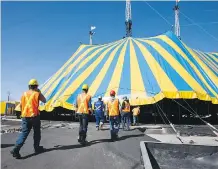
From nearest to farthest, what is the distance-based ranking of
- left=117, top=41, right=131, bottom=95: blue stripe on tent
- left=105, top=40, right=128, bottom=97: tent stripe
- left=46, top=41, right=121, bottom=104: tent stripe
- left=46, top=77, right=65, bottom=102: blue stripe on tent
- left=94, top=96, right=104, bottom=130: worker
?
left=94, top=96, right=104, bottom=130: worker
left=117, top=41, right=131, bottom=95: blue stripe on tent
left=105, top=40, right=128, bottom=97: tent stripe
left=46, top=41, right=121, bottom=104: tent stripe
left=46, top=77, right=65, bottom=102: blue stripe on tent

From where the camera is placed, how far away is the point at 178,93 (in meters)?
13.9

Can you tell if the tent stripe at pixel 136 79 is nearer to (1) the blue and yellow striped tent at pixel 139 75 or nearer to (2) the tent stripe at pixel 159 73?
(1) the blue and yellow striped tent at pixel 139 75

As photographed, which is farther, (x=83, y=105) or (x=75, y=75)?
(x=75, y=75)

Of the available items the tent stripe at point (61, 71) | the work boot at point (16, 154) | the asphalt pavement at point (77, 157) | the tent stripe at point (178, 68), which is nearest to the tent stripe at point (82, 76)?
the tent stripe at point (61, 71)

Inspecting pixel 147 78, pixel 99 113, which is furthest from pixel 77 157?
pixel 147 78

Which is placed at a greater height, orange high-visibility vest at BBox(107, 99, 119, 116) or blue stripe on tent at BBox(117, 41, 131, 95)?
blue stripe on tent at BBox(117, 41, 131, 95)

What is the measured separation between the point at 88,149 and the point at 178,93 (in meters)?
8.52

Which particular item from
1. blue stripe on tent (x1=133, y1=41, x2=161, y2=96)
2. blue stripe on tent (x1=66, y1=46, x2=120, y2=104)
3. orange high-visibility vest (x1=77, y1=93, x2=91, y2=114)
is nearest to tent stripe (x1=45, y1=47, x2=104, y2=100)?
blue stripe on tent (x1=66, y1=46, x2=120, y2=104)

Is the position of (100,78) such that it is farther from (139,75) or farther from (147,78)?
(147,78)

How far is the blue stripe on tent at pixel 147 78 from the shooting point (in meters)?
14.5

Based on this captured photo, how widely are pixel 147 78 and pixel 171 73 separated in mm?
1383

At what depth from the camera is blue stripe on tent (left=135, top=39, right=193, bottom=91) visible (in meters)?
14.3

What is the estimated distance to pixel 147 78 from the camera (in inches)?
604

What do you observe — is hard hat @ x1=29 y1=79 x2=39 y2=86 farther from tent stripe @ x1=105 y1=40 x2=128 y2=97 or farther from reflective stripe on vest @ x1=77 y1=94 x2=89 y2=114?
tent stripe @ x1=105 y1=40 x2=128 y2=97
